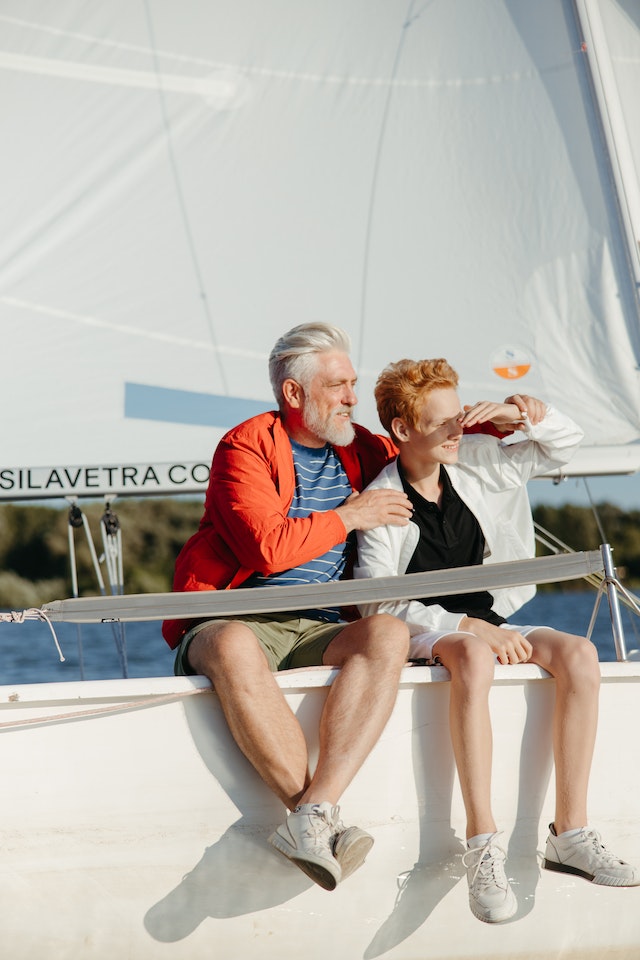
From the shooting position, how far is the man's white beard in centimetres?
276

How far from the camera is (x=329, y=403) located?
2.75 meters

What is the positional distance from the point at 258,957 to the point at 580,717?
81cm

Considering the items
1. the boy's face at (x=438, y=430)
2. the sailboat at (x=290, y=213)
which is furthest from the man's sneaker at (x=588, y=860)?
the sailboat at (x=290, y=213)

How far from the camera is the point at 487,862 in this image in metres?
2.27

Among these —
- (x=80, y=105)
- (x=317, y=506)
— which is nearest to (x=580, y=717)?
(x=317, y=506)

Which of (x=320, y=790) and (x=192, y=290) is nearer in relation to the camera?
(x=320, y=790)

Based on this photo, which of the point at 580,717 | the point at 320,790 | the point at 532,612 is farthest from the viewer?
the point at 532,612

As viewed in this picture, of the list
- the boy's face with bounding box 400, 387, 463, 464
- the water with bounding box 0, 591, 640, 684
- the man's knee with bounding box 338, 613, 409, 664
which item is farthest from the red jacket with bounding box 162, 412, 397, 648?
the water with bounding box 0, 591, 640, 684

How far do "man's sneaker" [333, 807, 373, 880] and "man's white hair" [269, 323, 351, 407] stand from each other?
3.52 ft

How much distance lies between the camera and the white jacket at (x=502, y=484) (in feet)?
9.16

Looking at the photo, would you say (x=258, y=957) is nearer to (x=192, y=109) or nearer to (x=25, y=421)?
(x=25, y=421)

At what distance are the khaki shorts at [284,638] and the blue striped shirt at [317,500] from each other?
76 mm

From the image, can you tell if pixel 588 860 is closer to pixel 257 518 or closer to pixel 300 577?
pixel 300 577

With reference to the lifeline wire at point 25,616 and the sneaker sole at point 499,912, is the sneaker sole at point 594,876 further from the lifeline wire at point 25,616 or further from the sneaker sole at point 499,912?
the lifeline wire at point 25,616
